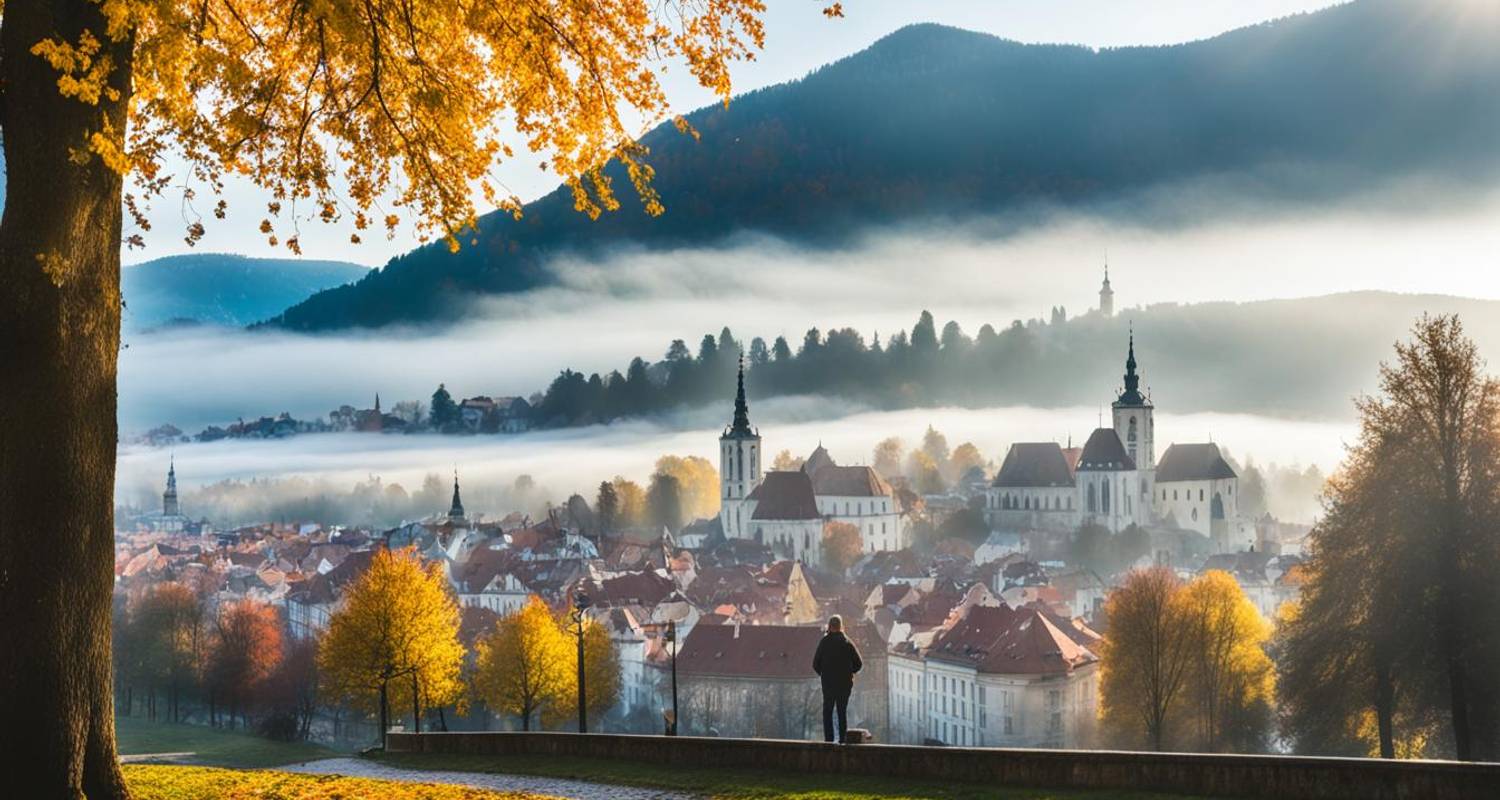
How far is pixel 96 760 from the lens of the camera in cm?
809

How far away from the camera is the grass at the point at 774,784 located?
1120 centimetres

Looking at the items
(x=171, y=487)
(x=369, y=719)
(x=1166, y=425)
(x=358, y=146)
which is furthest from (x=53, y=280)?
(x=171, y=487)

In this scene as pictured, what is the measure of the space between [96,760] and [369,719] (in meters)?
55.7

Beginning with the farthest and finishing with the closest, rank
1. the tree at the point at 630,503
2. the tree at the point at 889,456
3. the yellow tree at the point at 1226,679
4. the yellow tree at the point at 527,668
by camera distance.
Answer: the tree at the point at 889,456 → the tree at the point at 630,503 → the yellow tree at the point at 527,668 → the yellow tree at the point at 1226,679

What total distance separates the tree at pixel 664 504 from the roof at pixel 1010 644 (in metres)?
85.6

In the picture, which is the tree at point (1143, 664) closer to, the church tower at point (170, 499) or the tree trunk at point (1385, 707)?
the tree trunk at point (1385, 707)

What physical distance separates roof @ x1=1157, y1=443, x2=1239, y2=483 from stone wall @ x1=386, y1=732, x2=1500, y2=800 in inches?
4769

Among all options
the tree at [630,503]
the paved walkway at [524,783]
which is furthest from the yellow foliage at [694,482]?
the paved walkway at [524,783]

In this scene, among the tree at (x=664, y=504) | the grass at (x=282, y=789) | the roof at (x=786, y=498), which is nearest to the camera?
the grass at (x=282, y=789)

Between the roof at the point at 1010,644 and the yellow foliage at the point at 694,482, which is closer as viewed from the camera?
the roof at the point at 1010,644

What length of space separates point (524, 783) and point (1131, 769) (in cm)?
595

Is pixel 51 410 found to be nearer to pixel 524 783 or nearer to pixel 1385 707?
pixel 524 783

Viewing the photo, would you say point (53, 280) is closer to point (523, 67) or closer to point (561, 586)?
point (523, 67)

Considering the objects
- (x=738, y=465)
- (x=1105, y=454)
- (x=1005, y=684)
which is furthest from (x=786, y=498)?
(x=1005, y=684)
